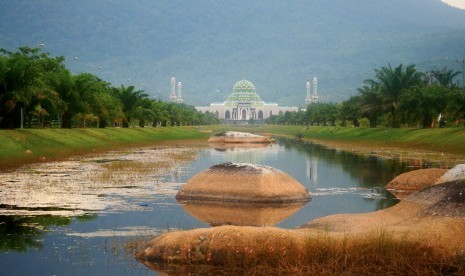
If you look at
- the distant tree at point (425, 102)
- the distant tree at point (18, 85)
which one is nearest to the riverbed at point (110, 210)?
the distant tree at point (18, 85)

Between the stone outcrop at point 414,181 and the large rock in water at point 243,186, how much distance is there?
508cm

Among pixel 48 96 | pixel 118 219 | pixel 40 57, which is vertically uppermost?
pixel 40 57

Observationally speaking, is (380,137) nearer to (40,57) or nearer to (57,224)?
(40,57)

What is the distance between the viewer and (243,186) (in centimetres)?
2800

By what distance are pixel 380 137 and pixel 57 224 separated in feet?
262

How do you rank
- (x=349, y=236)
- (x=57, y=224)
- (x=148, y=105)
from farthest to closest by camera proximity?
(x=148, y=105), (x=57, y=224), (x=349, y=236)

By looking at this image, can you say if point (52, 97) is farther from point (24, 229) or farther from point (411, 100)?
point (24, 229)

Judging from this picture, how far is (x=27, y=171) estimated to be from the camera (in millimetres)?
40625

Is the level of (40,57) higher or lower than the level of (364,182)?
higher

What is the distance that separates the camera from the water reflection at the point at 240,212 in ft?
76.2

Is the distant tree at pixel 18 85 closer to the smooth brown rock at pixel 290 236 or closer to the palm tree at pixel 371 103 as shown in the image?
the smooth brown rock at pixel 290 236

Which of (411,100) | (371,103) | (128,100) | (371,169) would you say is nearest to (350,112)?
(371,103)

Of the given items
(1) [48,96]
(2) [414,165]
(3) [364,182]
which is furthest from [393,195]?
(1) [48,96]

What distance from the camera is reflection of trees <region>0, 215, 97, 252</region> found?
19263 mm
